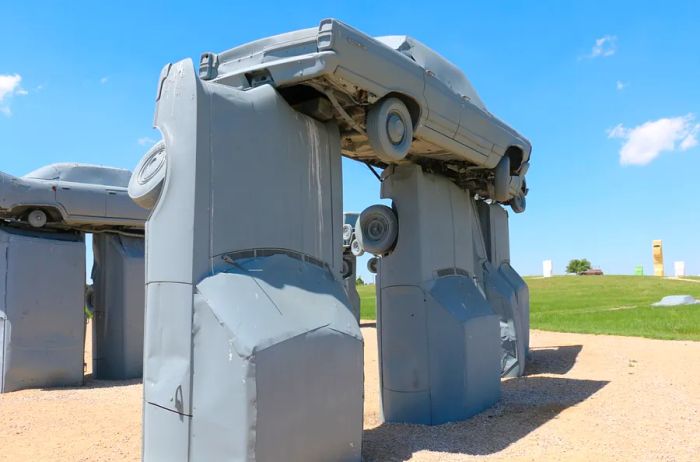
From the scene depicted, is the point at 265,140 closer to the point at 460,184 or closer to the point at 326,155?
the point at 326,155

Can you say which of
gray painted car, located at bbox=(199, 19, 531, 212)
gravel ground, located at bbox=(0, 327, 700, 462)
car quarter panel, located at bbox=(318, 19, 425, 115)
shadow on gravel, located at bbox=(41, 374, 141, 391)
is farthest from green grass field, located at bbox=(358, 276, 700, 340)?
car quarter panel, located at bbox=(318, 19, 425, 115)

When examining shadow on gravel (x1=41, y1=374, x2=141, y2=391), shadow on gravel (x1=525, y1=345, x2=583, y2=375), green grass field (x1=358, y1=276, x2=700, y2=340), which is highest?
green grass field (x1=358, y1=276, x2=700, y2=340)

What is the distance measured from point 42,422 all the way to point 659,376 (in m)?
8.57

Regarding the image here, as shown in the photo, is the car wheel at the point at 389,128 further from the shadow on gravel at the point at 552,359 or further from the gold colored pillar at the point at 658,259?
the gold colored pillar at the point at 658,259

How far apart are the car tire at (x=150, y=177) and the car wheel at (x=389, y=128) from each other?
180 cm

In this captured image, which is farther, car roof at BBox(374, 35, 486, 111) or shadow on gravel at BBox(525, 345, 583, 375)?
shadow on gravel at BBox(525, 345, 583, 375)

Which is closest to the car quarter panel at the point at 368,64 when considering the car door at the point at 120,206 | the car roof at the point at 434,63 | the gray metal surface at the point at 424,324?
the car roof at the point at 434,63

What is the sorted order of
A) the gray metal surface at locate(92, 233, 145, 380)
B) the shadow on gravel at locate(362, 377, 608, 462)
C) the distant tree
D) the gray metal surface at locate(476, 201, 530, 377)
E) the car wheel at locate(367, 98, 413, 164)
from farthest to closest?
the distant tree
the gray metal surface at locate(92, 233, 145, 380)
the gray metal surface at locate(476, 201, 530, 377)
the shadow on gravel at locate(362, 377, 608, 462)
the car wheel at locate(367, 98, 413, 164)

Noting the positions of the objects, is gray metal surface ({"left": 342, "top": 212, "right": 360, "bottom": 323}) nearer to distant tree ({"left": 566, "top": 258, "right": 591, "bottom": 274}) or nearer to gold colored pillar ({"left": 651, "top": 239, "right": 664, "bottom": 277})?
gold colored pillar ({"left": 651, "top": 239, "right": 664, "bottom": 277})

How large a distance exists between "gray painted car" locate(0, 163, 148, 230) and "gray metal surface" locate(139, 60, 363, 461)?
6.45 meters

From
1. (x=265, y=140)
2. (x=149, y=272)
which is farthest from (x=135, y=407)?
(x=265, y=140)

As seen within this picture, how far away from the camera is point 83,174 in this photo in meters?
10.9

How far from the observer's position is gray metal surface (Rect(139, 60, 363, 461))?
4.18 meters

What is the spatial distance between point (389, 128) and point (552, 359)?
7553mm
